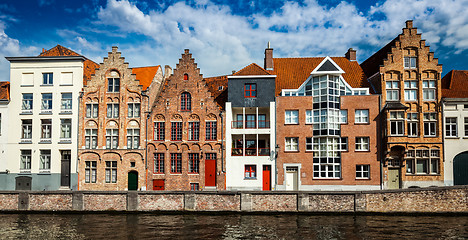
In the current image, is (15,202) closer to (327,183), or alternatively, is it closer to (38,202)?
(38,202)

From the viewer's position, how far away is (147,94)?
1329 inches

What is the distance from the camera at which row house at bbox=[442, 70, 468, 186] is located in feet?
101

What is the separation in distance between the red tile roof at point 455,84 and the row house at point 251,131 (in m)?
16.0

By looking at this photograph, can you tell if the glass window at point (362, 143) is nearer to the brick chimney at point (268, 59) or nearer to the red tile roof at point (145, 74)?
the brick chimney at point (268, 59)

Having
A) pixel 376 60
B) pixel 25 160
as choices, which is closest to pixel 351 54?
pixel 376 60

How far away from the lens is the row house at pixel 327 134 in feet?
103

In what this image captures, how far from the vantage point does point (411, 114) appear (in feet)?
103

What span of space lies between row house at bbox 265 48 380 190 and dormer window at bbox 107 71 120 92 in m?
15.4

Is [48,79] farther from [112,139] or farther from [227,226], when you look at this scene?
[227,226]

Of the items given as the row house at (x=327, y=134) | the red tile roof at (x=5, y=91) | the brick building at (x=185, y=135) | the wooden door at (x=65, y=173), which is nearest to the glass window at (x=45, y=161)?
the wooden door at (x=65, y=173)

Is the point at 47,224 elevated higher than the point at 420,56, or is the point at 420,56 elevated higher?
the point at 420,56

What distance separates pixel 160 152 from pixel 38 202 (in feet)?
34.7

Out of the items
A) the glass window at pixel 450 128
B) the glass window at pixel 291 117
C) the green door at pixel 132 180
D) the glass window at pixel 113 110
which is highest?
the glass window at pixel 113 110

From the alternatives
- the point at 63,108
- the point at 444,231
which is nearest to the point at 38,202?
the point at 63,108
